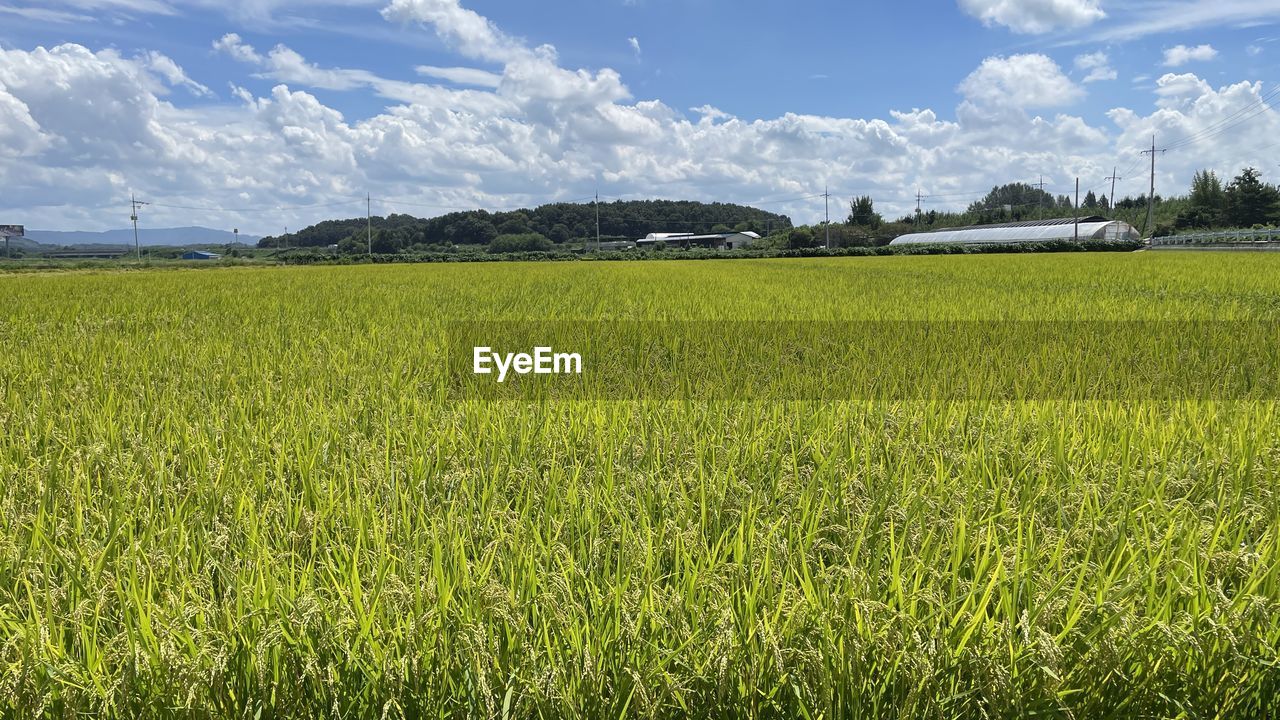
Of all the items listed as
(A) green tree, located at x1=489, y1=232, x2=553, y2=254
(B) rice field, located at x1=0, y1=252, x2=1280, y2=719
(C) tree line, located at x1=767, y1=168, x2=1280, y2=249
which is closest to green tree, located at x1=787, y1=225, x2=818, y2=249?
(C) tree line, located at x1=767, y1=168, x2=1280, y2=249

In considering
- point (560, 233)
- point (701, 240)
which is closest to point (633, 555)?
point (560, 233)

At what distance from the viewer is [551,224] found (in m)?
102

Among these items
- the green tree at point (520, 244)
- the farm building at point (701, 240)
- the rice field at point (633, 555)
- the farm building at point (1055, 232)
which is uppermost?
the farm building at point (701, 240)

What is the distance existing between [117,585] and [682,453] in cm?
169

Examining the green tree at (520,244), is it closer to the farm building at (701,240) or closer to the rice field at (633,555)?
the farm building at (701,240)

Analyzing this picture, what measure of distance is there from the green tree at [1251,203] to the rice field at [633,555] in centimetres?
7761

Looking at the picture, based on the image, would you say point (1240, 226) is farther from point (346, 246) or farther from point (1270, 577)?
point (346, 246)

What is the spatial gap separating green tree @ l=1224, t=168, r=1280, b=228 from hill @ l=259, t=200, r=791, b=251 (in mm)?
64558

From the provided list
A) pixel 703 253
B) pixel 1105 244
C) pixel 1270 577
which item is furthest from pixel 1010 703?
pixel 703 253

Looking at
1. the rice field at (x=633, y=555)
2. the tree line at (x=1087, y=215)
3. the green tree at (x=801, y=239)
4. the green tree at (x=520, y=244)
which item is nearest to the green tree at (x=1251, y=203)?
the tree line at (x=1087, y=215)

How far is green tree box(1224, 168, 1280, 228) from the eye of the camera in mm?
61188

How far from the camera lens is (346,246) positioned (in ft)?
293

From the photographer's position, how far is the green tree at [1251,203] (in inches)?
2409

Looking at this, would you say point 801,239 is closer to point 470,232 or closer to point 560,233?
point 560,233
